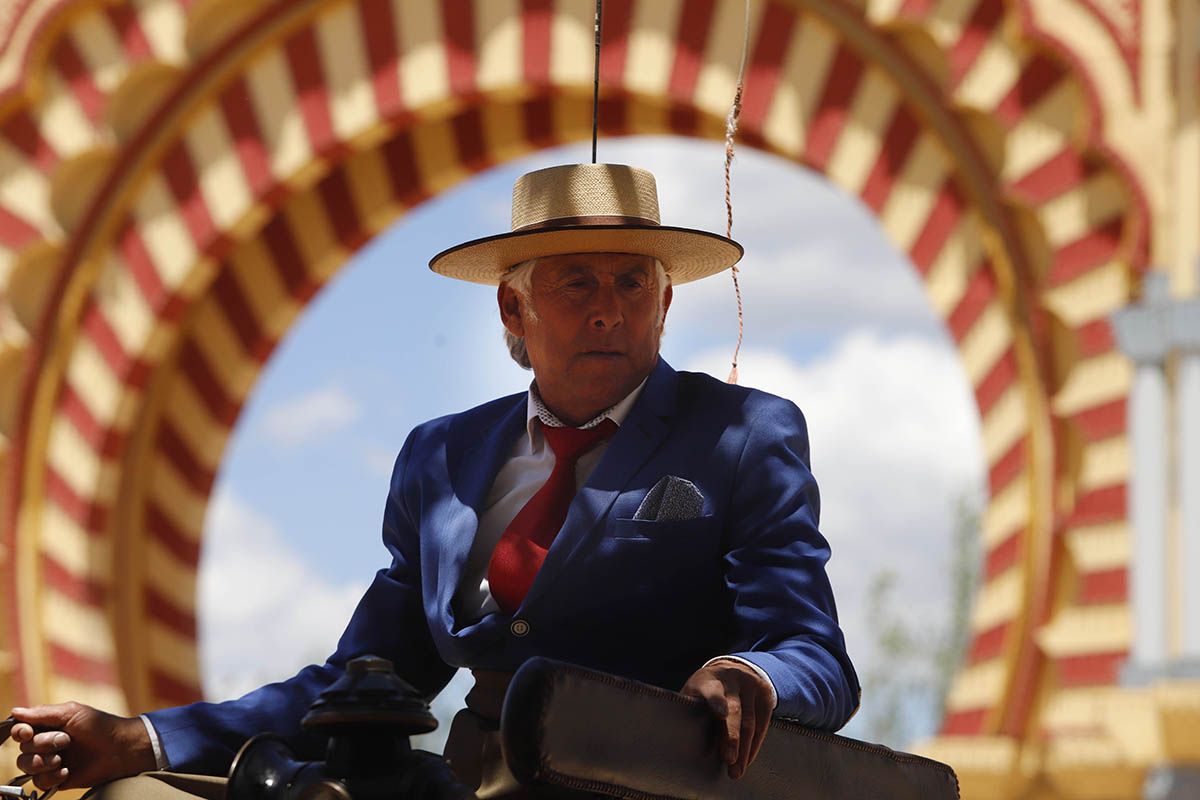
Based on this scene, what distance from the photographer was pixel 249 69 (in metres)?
5.77

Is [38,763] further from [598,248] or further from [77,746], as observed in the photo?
[598,248]

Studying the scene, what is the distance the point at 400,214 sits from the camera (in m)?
6.29

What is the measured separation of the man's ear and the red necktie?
0.18 meters

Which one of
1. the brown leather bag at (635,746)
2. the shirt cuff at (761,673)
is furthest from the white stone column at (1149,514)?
the shirt cuff at (761,673)

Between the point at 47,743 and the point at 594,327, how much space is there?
2.38ft

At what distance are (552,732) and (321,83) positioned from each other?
4395mm

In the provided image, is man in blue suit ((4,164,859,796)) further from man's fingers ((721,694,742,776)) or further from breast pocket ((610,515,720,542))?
man's fingers ((721,694,742,776))

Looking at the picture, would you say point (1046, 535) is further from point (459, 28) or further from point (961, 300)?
point (459, 28)

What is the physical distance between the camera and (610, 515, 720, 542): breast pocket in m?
2.03

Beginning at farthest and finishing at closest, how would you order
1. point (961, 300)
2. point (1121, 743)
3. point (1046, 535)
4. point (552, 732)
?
point (961, 300)
point (1046, 535)
point (1121, 743)
point (552, 732)

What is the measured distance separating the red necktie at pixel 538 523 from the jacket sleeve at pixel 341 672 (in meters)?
0.17

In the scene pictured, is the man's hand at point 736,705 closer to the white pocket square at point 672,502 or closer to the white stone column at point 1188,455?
the white pocket square at point 672,502

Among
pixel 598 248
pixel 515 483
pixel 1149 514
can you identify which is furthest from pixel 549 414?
pixel 1149 514

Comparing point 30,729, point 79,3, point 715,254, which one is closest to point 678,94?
point 79,3
